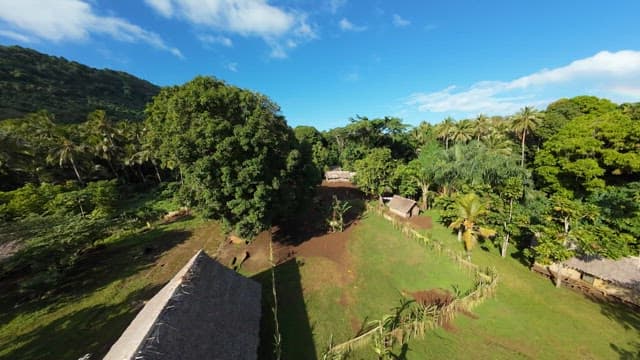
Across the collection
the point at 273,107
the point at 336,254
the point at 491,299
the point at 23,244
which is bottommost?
the point at 491,299

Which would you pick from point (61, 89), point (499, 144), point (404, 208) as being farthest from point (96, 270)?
point (61, 89)

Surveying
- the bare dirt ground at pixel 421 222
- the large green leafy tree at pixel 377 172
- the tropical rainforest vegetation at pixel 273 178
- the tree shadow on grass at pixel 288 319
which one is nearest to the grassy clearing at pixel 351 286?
the tree shadow on grass at pixel 288 319

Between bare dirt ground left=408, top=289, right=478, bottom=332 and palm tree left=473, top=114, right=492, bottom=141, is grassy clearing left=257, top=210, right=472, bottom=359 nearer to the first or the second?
bare dirt ground left=408, top=289, right=478, bottom=332

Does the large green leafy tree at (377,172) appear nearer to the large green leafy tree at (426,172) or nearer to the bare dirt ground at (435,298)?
the large green leafy tree at (426,172)

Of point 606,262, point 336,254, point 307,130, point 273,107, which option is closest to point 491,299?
point 606,262

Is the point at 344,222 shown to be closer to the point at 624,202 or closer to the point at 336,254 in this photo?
the point at 336,254

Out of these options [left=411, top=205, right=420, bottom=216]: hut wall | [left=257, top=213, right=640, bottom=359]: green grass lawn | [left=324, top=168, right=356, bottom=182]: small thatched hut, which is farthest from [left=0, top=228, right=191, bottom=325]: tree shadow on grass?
[left=324, top=168, right=356, bottom=182]: small thatched hut
